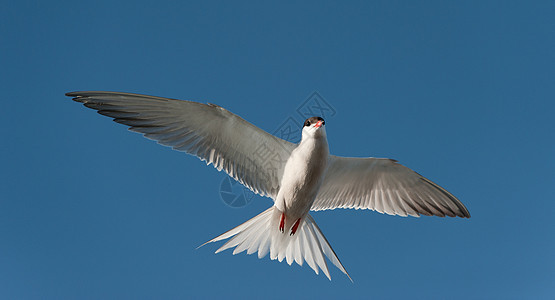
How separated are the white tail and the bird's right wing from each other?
380mm

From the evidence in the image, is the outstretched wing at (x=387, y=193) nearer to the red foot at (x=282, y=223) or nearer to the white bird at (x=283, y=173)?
the white bird at (x=283, y=173)

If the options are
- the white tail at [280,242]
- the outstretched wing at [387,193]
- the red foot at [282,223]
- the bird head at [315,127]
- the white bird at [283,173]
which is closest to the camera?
the bird head at [315,127]

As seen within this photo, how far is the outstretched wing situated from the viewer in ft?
19.4

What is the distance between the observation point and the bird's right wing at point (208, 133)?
5.12 meters

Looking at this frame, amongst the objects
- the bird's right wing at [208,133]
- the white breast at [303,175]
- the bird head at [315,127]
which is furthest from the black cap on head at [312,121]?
the bird's right wing at [208,133]

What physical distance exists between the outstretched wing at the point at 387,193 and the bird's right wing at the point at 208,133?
82 cm

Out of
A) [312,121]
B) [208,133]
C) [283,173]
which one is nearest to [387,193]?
[283,173]

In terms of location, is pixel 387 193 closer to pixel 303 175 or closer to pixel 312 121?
pixel 303 175

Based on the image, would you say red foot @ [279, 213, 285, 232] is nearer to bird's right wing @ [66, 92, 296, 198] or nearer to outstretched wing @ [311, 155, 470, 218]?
bird's right wing @ [66, 92, 296, 198]

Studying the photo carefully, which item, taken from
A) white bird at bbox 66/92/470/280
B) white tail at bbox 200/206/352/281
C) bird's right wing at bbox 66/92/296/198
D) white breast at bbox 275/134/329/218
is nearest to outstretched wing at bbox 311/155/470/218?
white bird at bbox 66/92/470/280

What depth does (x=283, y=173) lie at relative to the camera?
5.57 metres

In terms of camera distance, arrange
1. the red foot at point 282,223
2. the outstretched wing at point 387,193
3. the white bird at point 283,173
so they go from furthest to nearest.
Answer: the outstretched wing at point 387,193
the red foot at point 282,223
the white bird at point 283,173

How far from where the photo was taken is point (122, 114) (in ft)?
16.9

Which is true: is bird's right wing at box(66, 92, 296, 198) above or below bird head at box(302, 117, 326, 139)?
below
